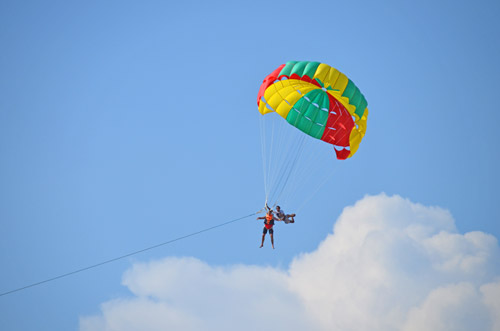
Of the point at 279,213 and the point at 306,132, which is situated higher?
the point at 306,132

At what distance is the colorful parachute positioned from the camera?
2491cm

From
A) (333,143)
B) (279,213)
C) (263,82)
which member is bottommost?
(279,213)

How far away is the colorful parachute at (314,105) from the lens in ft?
81.7

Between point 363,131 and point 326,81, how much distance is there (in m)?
2.16

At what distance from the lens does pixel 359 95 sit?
81.8 feet

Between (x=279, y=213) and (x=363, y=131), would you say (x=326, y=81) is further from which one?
(x=279, y=213)

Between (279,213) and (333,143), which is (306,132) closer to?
(333,143)

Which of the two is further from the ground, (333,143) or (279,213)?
(333,143)

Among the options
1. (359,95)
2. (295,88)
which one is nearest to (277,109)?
(295,88)

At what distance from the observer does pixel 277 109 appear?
25484mm

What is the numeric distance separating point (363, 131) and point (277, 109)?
2.84 metres

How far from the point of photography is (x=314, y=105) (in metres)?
25.2

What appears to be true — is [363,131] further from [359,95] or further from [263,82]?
[263,82]

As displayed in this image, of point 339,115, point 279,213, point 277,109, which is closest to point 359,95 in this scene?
point 339,115
